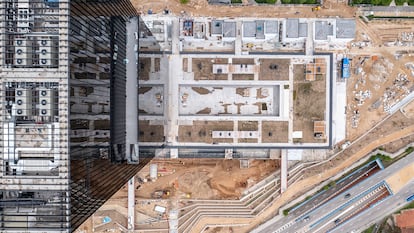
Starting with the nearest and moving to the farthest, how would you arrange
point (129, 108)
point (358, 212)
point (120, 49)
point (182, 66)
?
point (120, 49) → point (129, 108) → point (182, 66) → point (358, 212)

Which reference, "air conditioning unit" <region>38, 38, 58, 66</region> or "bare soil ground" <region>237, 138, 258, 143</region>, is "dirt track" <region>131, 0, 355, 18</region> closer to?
"bare soil ground" <region>237, 138, 258, 143</region>

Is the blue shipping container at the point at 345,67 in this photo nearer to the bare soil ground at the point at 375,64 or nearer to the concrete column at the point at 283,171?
the bare soil ground at the point at 375,64

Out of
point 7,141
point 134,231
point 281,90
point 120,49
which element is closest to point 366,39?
point 281,90

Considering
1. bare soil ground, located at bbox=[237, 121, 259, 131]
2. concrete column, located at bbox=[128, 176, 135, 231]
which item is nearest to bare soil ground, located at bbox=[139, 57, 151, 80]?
bare soil ground, located at bbox=[237, 121, 259, 131]

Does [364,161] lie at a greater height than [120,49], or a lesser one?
lesser

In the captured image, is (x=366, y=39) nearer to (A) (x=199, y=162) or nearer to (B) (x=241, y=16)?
(B) (x=241, y=16)

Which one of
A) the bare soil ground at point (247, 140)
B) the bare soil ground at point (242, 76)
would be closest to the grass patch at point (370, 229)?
the bare soil ground at point (247, 140)

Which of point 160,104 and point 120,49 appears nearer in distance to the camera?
point 120,49
